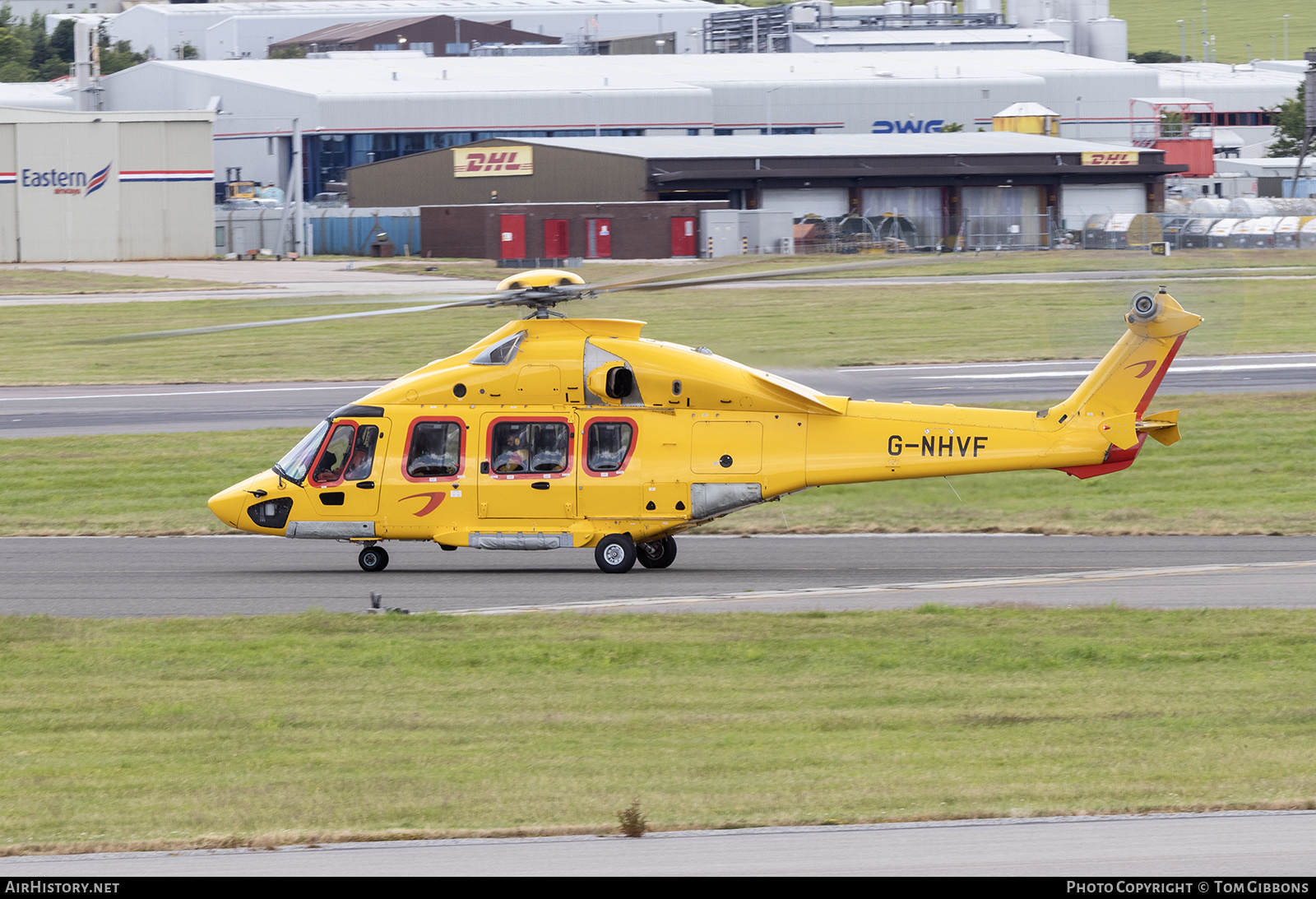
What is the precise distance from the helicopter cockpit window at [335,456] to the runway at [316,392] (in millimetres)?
10981

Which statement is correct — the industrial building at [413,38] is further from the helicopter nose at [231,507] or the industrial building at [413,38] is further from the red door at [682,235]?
the helicopter nose at [231,507]

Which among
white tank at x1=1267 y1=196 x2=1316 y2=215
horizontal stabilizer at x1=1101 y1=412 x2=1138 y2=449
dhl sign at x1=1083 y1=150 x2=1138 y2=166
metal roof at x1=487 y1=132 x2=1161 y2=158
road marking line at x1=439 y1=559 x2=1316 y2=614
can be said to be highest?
metal roof at x1=487 y1=132 x2=1161 y2=158

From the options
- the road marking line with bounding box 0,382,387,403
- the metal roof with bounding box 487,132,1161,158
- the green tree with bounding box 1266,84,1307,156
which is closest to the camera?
the road marking line with bounding box 0,382,387,403

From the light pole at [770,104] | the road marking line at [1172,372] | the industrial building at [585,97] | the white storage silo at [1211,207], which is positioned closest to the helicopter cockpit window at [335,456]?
the road marking line at [1172,372]

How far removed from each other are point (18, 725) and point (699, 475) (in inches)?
337

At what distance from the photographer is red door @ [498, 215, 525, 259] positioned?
71.0 meters

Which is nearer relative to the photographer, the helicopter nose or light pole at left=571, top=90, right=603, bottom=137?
the helicopter nose

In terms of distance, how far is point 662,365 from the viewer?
1777cm

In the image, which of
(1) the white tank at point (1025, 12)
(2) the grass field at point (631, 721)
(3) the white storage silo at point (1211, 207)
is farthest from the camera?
(1) the white tank at point (1025, 12)

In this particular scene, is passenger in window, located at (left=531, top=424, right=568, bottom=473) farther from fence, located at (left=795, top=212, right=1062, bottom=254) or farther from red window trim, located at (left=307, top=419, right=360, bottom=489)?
fence, located at (left=795, top=212, right=1062, bottom=254)

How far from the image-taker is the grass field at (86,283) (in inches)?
2255

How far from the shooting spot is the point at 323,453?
18.3 meters

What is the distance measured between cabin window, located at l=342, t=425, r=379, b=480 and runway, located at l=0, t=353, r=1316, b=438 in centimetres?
1115

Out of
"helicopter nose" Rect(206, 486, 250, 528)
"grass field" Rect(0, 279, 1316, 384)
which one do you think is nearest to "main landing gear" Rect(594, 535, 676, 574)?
"helicopter nose" Rect(206, 486, 250, 528)
